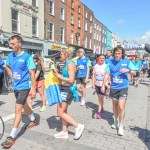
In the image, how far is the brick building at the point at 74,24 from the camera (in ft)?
103

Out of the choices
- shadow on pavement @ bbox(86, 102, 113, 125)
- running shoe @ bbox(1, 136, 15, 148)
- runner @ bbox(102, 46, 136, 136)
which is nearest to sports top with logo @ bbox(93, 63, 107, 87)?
shadow on pavement @ bbox(86, 102, 113, 125)

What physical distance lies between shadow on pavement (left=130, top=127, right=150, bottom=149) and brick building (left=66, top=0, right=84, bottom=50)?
26339 mm

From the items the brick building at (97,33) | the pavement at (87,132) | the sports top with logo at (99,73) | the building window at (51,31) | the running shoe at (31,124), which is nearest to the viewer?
the pavement at (87,132)

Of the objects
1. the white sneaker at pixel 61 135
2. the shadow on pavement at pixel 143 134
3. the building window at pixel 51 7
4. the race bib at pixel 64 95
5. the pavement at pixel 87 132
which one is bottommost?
the shadow on pavement at pixel 143 134

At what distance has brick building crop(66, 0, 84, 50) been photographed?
31.5 meters

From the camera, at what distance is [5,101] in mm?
7715

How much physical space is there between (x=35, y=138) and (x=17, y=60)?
5.06ft

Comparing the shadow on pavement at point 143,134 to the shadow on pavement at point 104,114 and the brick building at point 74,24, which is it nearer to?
the shadow on pavement at point 104,114

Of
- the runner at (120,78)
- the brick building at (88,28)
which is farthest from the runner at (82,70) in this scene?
the brick building at (88,28)

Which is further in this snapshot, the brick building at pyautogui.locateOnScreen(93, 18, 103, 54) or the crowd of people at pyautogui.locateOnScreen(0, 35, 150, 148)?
the brick building at pyautogui.locateOnScreen(93, 18, 103, 54)

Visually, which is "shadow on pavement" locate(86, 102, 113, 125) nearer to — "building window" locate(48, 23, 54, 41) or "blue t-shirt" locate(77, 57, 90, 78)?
"blue t-shirt" locate(77, 57, 90, 78)

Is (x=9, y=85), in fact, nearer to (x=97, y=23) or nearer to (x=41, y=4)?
(x=41, y=4)

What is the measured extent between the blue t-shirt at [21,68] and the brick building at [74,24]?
26.9 metres

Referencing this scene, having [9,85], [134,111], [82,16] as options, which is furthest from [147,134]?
[82,16]
